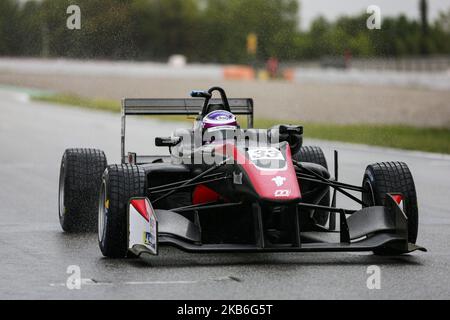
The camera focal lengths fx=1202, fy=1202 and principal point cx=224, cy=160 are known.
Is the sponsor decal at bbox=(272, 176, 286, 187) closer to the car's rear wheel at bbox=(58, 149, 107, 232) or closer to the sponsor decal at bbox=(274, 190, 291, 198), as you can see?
the sponsor decal at bbox=(274, 190, 291, 198)

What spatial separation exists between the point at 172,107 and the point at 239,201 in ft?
10.7

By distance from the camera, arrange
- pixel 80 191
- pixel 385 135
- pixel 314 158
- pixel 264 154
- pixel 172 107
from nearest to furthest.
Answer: pixel 264 154 < pixel 80 191 < pixel 314 158 < pixel 172 107 < pixel 385 135

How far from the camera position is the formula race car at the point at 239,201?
30.0ft

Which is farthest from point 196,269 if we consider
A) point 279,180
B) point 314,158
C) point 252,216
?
point 314,158

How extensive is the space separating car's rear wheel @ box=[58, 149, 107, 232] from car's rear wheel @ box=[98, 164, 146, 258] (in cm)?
176

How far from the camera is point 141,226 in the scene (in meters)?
9.22

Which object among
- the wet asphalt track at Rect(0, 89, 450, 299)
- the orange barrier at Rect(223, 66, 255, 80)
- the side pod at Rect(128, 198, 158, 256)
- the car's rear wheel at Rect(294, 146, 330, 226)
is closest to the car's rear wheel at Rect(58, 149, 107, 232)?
the wet asphalt track at Rect(0, 89, 450, 299)

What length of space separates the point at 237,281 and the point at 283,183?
96 cm

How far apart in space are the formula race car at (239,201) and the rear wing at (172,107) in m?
1.21

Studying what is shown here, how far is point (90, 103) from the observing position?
41.4 meters

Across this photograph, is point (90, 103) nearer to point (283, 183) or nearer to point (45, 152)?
point (45, 152)

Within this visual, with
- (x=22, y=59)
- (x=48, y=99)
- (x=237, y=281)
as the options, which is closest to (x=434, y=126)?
(x=48, y=99)

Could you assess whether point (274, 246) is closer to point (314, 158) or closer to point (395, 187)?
point (395, 187)

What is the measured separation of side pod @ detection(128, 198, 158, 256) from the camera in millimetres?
9086
